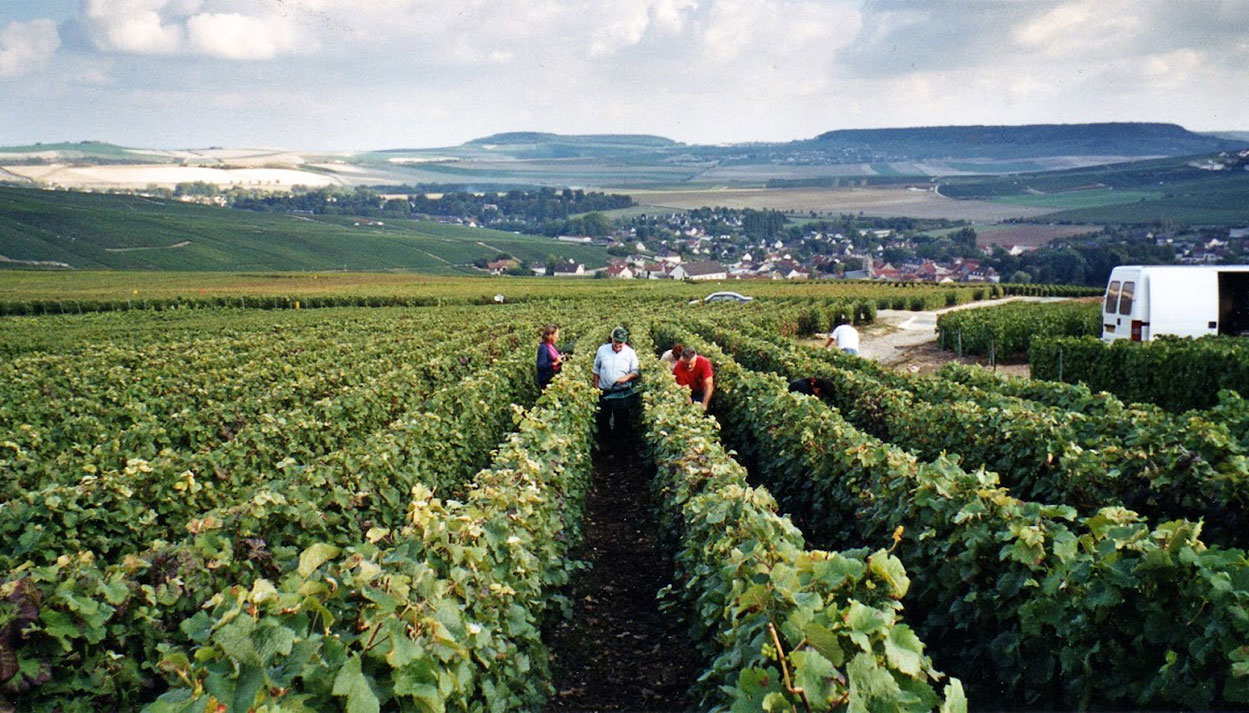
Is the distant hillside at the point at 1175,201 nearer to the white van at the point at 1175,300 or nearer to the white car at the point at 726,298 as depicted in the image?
the white car at the point at 726,298

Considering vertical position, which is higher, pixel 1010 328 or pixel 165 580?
pixel 165 580

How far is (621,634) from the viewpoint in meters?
7.69

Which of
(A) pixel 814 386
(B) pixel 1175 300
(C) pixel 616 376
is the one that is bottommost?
(A) pixel 814 386

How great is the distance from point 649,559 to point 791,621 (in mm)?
5977

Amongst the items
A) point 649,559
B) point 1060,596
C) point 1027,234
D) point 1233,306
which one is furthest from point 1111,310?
point 1027,234

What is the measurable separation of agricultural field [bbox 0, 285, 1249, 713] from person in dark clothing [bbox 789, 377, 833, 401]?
0.30m

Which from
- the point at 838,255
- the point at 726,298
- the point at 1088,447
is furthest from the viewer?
the point at 838,255

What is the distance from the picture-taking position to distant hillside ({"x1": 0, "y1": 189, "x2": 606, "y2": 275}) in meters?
116

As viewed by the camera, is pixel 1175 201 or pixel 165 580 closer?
pixel 165 580

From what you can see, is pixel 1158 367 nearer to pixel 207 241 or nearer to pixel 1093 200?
pixel 207 241

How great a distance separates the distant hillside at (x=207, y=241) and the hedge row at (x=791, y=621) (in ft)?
397

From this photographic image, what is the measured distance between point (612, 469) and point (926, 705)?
1076 centimetres

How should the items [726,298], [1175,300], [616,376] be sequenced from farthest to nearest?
[726,298], [1175,300], [616,376]

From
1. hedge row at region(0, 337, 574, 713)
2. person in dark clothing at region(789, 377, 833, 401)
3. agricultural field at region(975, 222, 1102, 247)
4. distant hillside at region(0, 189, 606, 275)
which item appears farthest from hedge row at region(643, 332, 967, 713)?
agricultural field at region(975, 222, 1102, 247)
